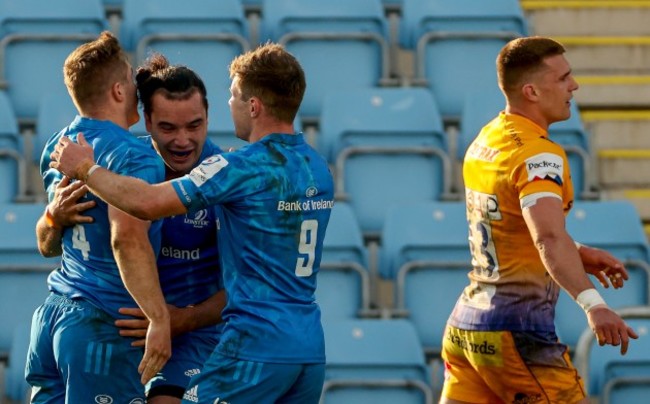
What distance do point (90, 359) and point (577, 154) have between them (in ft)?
13.8

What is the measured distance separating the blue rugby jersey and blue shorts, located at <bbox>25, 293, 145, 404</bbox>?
5 centimetres

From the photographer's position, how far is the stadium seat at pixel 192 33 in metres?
8.71

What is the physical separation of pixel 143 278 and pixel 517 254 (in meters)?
1.42

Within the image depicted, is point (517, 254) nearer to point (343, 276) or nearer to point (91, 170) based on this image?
point (91, 170)

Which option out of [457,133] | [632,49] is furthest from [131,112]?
[632,49]

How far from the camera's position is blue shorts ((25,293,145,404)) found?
16.2 ft

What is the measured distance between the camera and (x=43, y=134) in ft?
26.7

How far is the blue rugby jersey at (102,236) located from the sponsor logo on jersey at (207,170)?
22 centimetres

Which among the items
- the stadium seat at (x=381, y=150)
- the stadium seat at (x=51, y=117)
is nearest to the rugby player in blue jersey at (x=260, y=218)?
the stadium seat at (x=381, y=150)

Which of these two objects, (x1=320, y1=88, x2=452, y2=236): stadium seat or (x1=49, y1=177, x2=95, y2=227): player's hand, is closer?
(x1=49, y1=177, x2=95, y2=227): player's hand

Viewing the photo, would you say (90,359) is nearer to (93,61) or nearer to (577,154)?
(93,61)

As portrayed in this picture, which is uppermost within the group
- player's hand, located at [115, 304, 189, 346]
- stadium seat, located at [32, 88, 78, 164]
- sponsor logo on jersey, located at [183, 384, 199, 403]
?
stadium seat, located at [32, 88, 78, 164]

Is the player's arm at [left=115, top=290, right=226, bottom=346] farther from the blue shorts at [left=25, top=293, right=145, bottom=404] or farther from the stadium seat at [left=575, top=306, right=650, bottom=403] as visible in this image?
the stadium seat at [left=575, top=306, right=650, bottom=403]

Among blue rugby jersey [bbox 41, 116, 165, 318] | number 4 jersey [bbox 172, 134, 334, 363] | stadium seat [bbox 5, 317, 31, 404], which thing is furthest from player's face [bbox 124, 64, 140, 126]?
stadium seat [bbox 5, 317, 31, 404]
